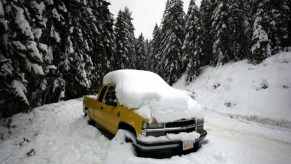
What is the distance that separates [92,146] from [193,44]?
2444 cm

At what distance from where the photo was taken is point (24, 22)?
5.16m

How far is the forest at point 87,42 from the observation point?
517cm

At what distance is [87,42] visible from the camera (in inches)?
602

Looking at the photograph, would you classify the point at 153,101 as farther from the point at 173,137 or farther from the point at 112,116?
the point at 112,116

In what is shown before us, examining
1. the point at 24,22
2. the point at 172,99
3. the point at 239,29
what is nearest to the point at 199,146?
the point at 172,99

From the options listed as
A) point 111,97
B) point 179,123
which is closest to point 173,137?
point 179,123

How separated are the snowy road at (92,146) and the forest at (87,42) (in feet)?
3.54

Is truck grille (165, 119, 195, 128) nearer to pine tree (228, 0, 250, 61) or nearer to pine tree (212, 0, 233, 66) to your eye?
pine tree (228, 0, 250, 61)

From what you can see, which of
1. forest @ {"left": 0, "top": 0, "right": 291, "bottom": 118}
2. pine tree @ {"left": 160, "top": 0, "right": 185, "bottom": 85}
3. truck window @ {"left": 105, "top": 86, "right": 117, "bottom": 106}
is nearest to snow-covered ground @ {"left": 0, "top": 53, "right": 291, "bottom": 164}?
truck window @ {"left": 105, "top": 86, "right": 117, "bottom": 106}

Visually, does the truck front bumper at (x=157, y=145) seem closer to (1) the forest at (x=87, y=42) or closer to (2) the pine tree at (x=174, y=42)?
(1) the forest at (x=87, y=42)

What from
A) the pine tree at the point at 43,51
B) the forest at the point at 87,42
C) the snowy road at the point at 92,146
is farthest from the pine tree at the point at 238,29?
the snowy road at the point at 92,146

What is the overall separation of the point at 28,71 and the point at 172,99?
3.99 m

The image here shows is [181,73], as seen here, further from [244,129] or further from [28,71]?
[28,71]

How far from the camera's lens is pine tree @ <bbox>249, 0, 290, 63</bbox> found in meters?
17.6
